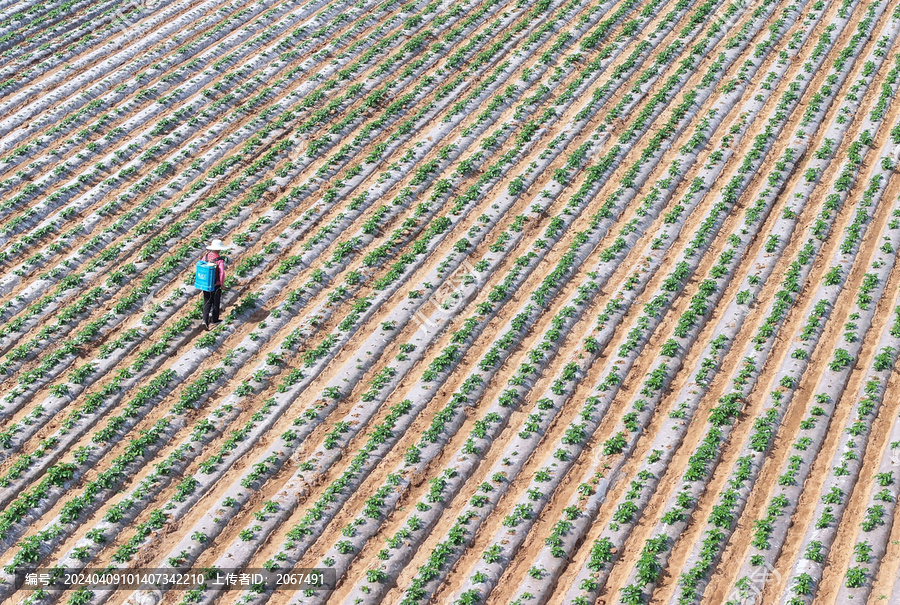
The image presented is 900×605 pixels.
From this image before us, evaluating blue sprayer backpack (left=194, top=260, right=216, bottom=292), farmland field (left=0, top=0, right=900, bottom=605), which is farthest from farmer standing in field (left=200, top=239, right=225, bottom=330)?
farmland field (left=0, top=0, right=900, bottom=605)

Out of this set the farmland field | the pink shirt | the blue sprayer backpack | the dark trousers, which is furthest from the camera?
the dark trousers

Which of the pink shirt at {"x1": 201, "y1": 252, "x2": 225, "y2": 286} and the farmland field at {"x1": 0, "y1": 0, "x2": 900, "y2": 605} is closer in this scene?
the farmland field at {"x1": 0, "y1": 0, "x2": 900, "y2": 605}

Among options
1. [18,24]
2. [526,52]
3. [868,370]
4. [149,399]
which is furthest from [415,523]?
[18,24]

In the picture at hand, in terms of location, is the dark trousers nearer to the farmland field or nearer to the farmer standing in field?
the farmer standing in field

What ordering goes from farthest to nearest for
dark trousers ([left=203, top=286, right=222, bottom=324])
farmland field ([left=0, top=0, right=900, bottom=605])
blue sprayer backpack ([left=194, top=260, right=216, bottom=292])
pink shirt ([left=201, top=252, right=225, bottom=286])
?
1. dark trousers ([left=203, top=286, right=222, bottom=324])
2. pink shirt ([left=201, top=252, right=225, bottom=286])
3. blue sprayer backpack ([left=194, top=260, right=216, bottom=292])
4. farmland field ([left=0, top=0, right=900, bottom=605])

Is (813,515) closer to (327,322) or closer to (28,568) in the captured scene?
(327,322)

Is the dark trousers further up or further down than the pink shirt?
further down
